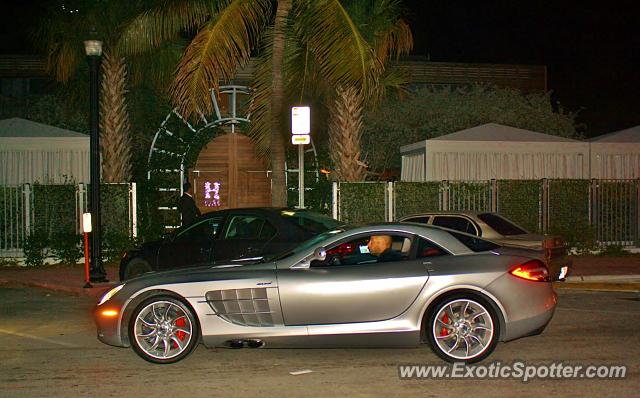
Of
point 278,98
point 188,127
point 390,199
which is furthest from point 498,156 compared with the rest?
point 188,127

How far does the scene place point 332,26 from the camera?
14.9m

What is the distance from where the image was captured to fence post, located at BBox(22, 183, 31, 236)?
742 inches

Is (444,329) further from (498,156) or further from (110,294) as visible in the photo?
(498,156)

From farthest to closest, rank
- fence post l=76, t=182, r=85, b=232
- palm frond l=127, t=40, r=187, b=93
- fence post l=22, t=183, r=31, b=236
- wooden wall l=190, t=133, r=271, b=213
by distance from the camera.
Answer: wooden wall l=190, t=133, r=271, b=213, palm frond l=127, t=40, r=187, b=93, fence post l=76, t=182, r=85, b=232, fence post l=22, t=183, r=31, b=236

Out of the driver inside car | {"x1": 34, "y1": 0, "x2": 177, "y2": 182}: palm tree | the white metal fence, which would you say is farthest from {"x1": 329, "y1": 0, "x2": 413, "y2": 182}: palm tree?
the driver inside car

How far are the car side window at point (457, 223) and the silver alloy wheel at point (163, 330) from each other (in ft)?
19.9

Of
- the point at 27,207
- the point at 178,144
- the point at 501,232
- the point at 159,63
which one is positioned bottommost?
the point at 501,232

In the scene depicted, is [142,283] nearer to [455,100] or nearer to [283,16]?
[283,16]

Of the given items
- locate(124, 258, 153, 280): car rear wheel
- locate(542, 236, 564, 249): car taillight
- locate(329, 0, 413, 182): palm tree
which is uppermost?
locate(329, 0, 413, 182): palm tree

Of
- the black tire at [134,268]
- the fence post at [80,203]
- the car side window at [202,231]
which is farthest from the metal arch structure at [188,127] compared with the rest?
the car side window at [202,231]

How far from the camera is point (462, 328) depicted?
824cm

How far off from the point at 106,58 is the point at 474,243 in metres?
13.2

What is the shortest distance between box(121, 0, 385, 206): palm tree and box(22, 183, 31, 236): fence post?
175 inches

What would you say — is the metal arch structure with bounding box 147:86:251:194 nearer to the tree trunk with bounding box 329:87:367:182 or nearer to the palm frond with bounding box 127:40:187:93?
the palm frond with bounding box 127:40:187:93
